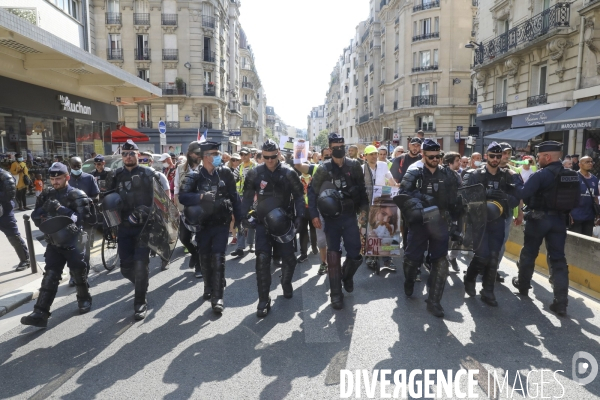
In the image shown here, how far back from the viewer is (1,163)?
500 inches

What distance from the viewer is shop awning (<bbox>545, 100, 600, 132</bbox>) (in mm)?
13189

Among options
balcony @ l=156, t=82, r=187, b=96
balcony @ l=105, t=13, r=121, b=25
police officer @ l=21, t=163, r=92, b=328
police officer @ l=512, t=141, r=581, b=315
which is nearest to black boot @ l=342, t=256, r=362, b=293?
police officer @ l=512, t=141, r=581, b=315

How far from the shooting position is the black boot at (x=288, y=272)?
525cm

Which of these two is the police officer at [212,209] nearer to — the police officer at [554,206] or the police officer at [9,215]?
the police officer at [9,215]

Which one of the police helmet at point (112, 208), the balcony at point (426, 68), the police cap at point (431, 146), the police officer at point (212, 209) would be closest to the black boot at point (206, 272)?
the police officer at point (212, 209)

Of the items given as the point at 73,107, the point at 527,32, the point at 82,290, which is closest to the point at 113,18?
the point at 73,107

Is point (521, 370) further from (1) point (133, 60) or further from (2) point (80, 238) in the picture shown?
(1) point (133, 60)

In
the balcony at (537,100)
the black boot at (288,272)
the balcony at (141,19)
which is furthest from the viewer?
the balcony at (141,19)

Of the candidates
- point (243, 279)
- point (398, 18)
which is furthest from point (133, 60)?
point (243, 279)

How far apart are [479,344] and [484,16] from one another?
23229mm

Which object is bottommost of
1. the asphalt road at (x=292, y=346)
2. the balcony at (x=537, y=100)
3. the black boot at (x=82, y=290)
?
the asphalt road at (x=292, y=346)

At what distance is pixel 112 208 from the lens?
481 cm

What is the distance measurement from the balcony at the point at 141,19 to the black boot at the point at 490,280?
39.4 meters

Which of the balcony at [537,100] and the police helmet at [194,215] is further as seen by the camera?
the balcony at [537,100]
